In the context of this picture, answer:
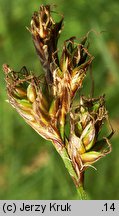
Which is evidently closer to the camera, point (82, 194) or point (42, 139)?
point (82, 194)

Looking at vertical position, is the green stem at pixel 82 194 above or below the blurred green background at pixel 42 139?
below

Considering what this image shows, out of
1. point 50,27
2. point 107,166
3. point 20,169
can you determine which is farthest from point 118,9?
point 50,27

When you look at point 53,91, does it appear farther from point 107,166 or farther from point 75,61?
point 107,166

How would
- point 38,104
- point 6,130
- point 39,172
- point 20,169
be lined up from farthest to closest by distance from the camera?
point 6,130 < point 20,169 < point 39,172 < point 38,104

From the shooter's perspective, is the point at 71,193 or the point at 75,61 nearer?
the point at 75,61

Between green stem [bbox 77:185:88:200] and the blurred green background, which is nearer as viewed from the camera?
green stem [bbox 77:185:88:200]

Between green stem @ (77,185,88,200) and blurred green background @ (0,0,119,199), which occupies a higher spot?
blurred green background @ (0,0,119,199)

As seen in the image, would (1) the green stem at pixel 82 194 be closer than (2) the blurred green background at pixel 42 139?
Yes

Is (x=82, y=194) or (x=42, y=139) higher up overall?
(x=42, y=139)
